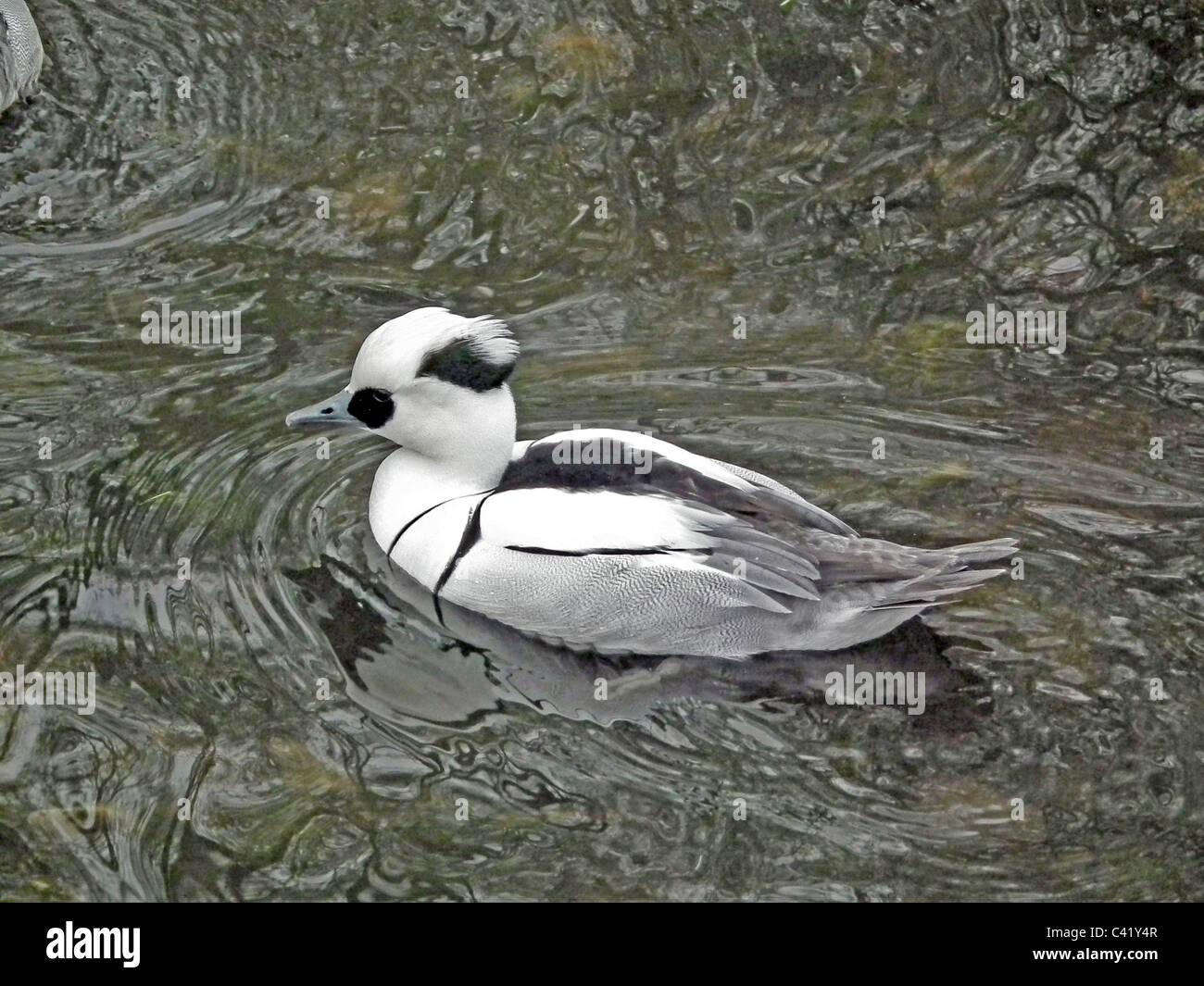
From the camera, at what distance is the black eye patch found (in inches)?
304

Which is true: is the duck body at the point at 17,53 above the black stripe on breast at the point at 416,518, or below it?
Result: above

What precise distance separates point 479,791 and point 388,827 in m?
0.40

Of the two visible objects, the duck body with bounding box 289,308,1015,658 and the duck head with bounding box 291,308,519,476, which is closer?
the duck body with bounding box 289,308,1015,658

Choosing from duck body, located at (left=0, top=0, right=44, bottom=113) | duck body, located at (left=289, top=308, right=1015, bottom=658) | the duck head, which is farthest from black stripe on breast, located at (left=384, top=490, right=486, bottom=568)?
duck body, located at (left=0, top=0, right=44, bottom=113)

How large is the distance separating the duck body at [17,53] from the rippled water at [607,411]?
22 centimetres

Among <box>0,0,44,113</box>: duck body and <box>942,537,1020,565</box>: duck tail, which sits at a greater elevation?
<box>0,0,44,113</box>: duck body

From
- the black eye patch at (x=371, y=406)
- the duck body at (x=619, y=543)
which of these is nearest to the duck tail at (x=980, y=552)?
the duck body at (x=619, y=543)

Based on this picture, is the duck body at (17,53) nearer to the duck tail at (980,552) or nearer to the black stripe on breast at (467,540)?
the black stripe on breast at (467,540)

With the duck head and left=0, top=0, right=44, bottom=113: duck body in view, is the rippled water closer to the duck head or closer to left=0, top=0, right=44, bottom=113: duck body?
left=0, top=0, right=44, bottom=113: duck body

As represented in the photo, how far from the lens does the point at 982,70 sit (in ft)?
35.5

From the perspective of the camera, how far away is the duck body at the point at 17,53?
10.3 metres

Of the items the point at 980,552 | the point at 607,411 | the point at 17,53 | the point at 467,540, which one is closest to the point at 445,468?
the point at 467,540

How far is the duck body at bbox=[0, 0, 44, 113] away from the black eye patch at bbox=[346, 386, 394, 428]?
403cm

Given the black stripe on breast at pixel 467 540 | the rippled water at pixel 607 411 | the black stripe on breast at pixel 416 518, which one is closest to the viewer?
the rippled water at pixel 607 411
